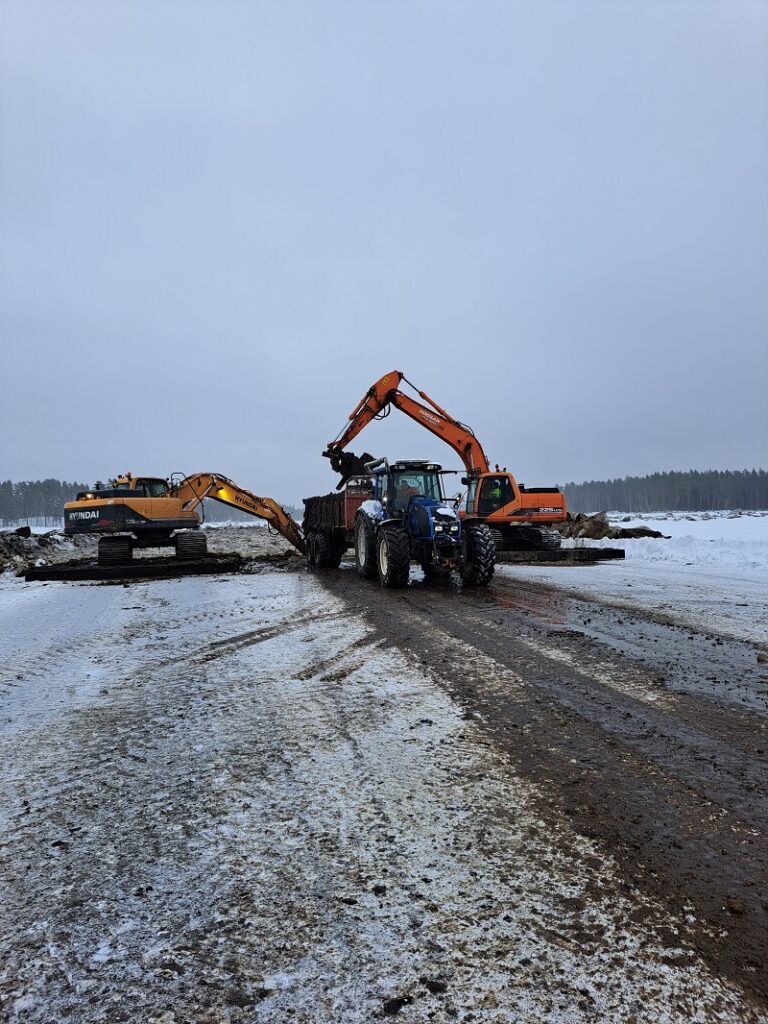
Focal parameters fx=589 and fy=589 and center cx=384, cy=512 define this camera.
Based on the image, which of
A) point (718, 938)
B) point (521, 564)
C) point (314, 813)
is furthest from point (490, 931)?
point (521, 564)

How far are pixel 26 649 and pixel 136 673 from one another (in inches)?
67.4

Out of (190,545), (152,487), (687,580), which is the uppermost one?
(152,487)

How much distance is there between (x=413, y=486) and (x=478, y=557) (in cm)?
231

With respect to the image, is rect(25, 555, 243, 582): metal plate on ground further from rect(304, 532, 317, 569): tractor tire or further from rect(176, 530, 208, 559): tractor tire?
rect(304, 532, 317, 569): tractor tire

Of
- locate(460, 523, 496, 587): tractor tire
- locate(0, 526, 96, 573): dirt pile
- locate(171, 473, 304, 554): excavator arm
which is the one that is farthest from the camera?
locate(0, 526, 96, 573): dirt pile

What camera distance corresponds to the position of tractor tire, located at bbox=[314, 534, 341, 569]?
1446cm

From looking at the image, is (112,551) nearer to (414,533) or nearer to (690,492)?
(414,533)

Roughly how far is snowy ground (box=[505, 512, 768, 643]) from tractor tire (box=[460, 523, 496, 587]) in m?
1.32

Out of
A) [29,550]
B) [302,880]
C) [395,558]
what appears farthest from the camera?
[29,550]

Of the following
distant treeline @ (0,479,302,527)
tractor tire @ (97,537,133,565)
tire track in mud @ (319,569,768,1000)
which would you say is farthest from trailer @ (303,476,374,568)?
distant treeline @ (0,479,302,527)

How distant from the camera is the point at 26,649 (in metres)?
5.70

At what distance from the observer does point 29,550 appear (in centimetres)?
2136

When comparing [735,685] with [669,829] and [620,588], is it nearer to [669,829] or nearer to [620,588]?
[669,829]

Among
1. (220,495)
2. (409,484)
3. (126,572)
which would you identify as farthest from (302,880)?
(220,495)
